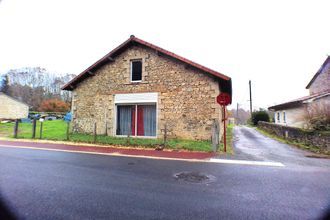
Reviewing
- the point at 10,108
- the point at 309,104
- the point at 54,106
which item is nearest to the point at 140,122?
the point at 309,104

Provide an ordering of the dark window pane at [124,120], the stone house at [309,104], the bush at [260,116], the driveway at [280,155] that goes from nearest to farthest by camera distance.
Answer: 1. the driveway at [280,155]
2. the dark window pane at [124,120]
3. the stone house at [309,104]
4. the bush at [260,116]

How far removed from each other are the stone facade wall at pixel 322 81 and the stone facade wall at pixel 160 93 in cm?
2091

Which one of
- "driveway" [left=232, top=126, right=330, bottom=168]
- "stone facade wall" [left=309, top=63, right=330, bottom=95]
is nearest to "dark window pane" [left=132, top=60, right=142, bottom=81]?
"driveway" [left=232, top=126, right=330, bottom=168]

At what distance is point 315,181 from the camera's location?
17.1ft

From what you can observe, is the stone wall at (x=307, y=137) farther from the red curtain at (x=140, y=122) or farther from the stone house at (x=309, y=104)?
the red curtain at (x=140, y=122)

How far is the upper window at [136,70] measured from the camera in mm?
13911

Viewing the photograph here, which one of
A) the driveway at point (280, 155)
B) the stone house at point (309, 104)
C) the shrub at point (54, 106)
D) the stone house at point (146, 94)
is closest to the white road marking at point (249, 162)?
the driveway at point (280, 155)

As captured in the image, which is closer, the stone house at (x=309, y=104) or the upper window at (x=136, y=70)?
the upper window at (x=136, y=70)

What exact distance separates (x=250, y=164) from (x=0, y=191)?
6837 millimetres

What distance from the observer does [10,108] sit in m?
39.8

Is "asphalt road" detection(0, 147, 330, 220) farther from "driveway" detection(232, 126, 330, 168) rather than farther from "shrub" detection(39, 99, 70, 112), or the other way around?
"shrub" detection(39, 99, 70, 112)

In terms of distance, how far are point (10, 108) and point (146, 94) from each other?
38.6m

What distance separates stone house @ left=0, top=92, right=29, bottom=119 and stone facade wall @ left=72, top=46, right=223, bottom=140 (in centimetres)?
3307

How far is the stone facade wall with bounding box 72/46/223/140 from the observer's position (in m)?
12.0
